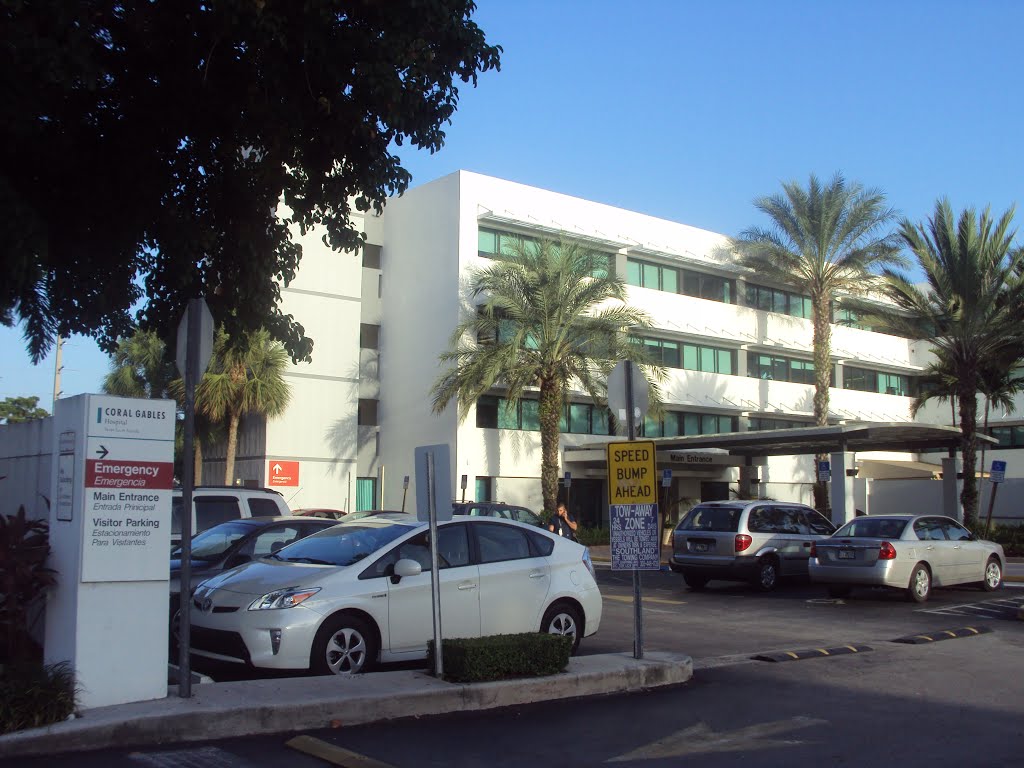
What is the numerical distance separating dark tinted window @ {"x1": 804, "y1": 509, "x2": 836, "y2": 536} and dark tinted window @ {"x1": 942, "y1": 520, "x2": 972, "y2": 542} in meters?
2.43

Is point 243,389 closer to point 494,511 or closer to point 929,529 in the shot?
point 494,511

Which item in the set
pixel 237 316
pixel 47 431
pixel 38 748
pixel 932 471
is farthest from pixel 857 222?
pixel 38 748

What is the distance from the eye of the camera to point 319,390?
128 ft

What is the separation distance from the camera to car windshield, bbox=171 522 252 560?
41.2 ft

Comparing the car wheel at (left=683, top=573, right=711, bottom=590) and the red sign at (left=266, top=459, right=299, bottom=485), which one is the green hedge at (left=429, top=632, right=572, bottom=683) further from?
the red sign at (left=266, top=459, right=299, bottom=485)

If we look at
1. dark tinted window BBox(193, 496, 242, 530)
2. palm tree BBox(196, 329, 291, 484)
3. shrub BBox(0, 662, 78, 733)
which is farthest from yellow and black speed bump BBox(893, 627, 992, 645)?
palm tree BBox(196, 329, 291, 484)

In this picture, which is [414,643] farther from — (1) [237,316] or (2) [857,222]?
(2) [857,222]

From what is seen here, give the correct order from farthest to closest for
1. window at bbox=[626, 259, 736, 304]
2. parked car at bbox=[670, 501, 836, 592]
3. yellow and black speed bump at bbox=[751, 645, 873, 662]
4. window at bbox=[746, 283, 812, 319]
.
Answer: window at bbox=[746, 283, 812, 319] < window at bbox=[626, 259, 736, 304] < parked car at bbox=[670, 501, 836, 592] < yellow and black speed bump at bbox=[751, 645, 873, 662]

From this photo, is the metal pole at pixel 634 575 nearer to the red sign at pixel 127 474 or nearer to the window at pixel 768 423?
the red sign at pixel 127 474

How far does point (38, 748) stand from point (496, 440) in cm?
3119

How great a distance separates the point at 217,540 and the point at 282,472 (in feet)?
83.5

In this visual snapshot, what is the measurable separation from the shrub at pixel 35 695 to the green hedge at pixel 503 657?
3068 millimetres

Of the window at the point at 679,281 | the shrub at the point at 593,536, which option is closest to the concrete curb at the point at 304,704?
the shrub at the point at 593,536

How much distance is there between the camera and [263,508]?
15.5 m
